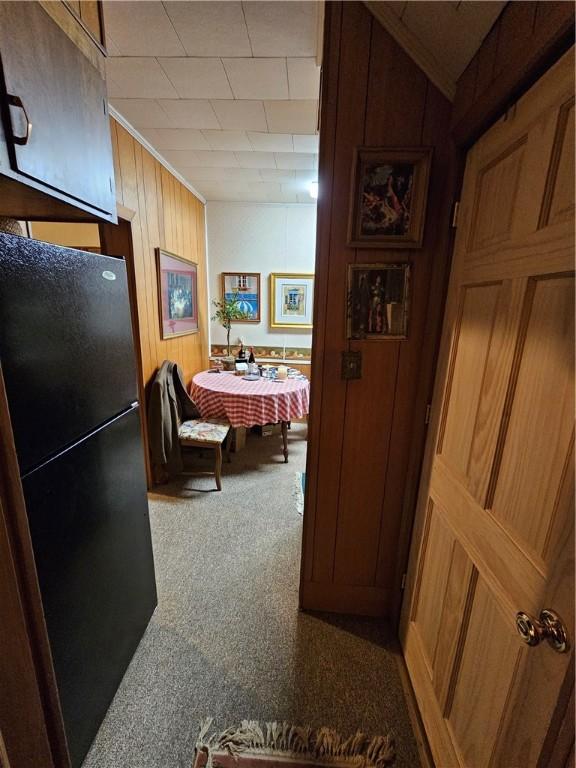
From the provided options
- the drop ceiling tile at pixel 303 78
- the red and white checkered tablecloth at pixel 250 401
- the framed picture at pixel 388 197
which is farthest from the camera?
the red and white checkered tablecloth at pixel 250 401

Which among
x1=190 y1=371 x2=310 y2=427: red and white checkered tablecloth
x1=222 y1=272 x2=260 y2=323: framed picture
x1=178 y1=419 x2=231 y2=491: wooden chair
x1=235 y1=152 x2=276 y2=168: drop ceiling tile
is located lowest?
x1=178 y1=419 x2=231 y2=491: wooden chair

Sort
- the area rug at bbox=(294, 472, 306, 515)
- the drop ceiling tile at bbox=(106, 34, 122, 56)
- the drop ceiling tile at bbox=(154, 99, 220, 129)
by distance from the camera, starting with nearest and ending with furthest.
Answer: the drop ceiling tile at bbox=(106, 34, 122, 56) < the drop ceiling tile at bbox=(154, 99, 220, 129) < the area rug at bbox=(294, 472, 306, 515)

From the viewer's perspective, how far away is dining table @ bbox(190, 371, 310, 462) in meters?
2.81

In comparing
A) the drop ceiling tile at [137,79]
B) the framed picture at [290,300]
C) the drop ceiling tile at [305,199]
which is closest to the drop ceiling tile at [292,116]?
the drop ceiling tile at [137,79]

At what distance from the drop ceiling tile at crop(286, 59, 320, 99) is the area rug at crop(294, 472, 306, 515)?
2.47 meters

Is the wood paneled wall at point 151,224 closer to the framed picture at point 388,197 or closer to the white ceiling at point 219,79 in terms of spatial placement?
the white ceiling at point 219,79

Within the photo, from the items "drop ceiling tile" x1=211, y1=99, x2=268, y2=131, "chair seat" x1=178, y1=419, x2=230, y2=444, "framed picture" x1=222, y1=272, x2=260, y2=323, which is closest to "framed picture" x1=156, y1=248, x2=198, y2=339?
"framed picture" x1=222, y1=272, x2=260, y2=323

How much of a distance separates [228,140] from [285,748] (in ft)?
11.1

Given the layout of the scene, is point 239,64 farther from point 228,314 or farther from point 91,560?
point 228,314

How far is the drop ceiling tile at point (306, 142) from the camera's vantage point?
93.1 inches

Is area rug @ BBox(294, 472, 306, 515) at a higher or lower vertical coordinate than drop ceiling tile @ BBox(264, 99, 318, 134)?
lower

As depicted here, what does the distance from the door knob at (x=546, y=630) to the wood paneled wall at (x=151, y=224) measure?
8.43 feet

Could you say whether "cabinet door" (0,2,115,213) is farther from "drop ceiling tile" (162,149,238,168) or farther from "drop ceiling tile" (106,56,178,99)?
"drop ceiling tile" (162,149,238,168)

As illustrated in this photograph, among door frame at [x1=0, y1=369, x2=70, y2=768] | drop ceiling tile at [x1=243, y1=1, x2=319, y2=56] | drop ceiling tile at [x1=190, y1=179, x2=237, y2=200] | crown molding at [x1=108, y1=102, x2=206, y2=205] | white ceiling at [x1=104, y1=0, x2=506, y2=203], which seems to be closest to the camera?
door frame at [x1=0, y1=369, x2=70, y2=768]
